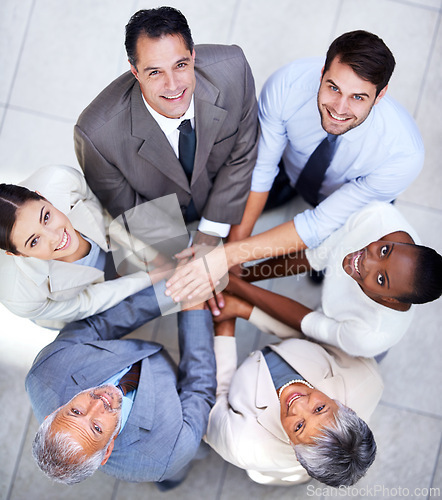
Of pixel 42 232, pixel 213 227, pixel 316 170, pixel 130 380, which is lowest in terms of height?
pixel 130 380

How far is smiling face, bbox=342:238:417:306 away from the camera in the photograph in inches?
60.4

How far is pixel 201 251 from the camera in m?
2.11

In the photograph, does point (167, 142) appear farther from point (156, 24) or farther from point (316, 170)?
point (316, 170)

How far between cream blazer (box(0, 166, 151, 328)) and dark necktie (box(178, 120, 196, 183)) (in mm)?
426

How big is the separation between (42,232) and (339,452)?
1.25 meters

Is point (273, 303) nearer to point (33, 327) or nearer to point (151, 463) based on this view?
point (151, 463)

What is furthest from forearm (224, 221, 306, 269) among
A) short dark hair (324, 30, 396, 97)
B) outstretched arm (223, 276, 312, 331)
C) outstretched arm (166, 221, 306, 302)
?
short dark hair (324, 30, 396, 97)

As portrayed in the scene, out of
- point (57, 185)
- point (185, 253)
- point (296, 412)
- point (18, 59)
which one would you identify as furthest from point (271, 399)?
point (18, 59)

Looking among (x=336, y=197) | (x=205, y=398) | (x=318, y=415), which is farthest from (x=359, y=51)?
(x=205, y=398)

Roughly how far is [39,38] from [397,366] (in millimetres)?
2631

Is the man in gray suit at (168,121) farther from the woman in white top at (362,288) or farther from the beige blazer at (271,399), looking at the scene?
the beige blazer at (271,399)

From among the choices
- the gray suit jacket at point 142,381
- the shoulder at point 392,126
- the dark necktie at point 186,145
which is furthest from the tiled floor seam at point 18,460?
the shoulder at point 392,126

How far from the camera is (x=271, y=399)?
1732mm

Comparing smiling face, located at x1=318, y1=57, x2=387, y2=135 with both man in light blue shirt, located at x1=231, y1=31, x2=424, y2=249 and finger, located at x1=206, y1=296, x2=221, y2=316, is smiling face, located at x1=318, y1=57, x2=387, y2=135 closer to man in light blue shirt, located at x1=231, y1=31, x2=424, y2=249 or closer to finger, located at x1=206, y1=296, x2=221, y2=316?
man in light blue shirt, located at x1=231, y1=31, x2=424, y2=249
